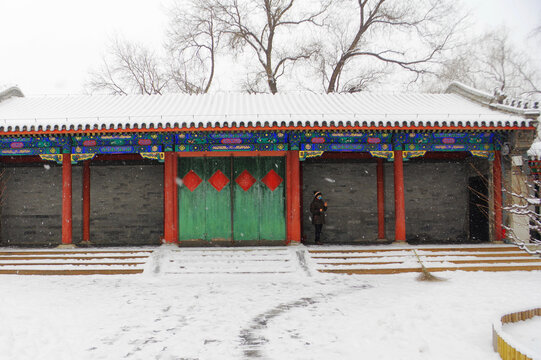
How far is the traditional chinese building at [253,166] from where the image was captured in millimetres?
8836

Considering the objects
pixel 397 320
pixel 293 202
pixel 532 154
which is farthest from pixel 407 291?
pixel 532 154

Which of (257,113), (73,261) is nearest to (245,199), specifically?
(257,113)

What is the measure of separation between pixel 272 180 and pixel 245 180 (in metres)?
0.62

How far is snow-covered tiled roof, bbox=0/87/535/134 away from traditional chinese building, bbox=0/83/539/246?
39 mm

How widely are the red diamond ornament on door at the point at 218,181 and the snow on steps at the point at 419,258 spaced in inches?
101

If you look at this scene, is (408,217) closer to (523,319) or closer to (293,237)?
(293,237)

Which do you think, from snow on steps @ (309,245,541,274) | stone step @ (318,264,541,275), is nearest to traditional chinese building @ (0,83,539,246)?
snow on steps @ (309,245,541,274)

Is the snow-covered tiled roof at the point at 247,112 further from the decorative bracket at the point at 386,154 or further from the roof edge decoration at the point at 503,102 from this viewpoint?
the decorative bracket at the point at 386,154

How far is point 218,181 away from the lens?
9805 millimetres

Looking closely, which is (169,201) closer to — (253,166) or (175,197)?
(175,197)

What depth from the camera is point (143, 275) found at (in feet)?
25.5

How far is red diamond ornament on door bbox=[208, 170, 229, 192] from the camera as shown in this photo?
9.80 metres

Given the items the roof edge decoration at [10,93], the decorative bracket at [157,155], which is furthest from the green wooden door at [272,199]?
the roof edge decoration at [10,93]

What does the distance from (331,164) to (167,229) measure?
4.39 m
